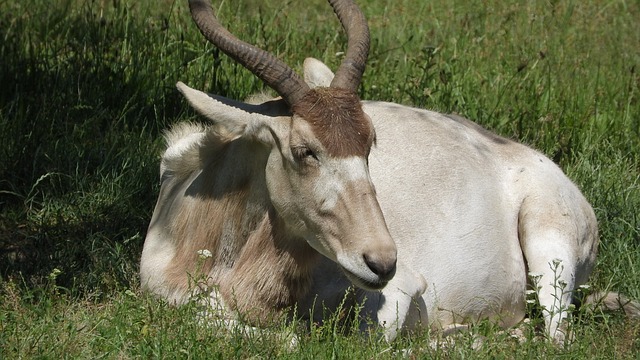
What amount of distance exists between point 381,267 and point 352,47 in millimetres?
1277

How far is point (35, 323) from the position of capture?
5.26 meters

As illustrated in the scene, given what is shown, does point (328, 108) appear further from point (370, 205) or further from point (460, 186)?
point (460, 186)

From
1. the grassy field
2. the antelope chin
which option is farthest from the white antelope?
the grassy field

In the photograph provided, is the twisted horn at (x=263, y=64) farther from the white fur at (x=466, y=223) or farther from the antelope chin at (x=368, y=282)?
the antelope chin at (x=368, y=282)

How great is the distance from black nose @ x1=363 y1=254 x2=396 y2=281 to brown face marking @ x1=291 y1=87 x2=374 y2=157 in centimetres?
50

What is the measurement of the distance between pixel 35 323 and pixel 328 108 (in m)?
1.69

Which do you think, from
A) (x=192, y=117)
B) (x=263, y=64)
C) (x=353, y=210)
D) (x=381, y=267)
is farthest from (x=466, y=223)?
(x=192, y=117)

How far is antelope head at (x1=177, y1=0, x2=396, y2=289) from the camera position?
497 cm

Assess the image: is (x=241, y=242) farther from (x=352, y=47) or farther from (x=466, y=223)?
(x=466, y=223)

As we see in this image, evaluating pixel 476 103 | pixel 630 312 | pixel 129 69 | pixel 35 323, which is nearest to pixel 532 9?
pixel 476 103

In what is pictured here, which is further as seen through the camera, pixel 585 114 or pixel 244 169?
pixel 585 114

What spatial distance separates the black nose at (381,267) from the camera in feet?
15.9

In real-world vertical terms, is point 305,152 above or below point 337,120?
below

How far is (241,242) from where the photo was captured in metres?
5.61
